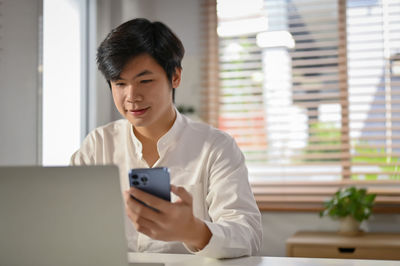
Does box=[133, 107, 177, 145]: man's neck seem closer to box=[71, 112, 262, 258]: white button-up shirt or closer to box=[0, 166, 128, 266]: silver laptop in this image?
box=[71, 112, 262, 258]: white button-up shirt

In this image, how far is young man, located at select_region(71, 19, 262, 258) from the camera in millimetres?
1317

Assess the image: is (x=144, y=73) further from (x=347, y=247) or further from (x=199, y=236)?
(x=347, y=247)

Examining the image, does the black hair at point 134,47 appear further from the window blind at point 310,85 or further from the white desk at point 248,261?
the window blind at point 310,85

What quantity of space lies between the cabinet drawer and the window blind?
25.5 inches

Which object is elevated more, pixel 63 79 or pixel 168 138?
pixel 63 79

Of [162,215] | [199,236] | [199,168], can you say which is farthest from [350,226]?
[162,215]

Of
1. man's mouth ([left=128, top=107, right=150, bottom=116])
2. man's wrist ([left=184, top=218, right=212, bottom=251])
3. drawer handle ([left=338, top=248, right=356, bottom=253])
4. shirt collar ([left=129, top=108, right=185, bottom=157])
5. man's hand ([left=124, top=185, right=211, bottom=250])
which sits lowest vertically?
drawer handle ([left=338, top=248, right=356, bottom=253])

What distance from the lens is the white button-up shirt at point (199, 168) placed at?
4.43ft

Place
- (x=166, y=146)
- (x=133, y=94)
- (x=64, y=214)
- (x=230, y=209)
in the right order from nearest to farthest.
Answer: (x=64, y=214) < (x=230, y=209) < (x=133, y=94) < (x=166, y=146)

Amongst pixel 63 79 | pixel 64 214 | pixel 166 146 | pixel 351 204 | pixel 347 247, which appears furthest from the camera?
pixel 63 79

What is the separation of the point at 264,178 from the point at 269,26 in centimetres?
109

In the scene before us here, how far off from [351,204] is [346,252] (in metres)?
0.29

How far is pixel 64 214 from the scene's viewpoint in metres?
0.90

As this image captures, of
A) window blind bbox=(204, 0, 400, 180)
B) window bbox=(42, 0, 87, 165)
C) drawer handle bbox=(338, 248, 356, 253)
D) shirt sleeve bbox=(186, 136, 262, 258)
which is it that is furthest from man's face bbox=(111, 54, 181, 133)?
window blind bbox=(204, 0, 400, 180)
